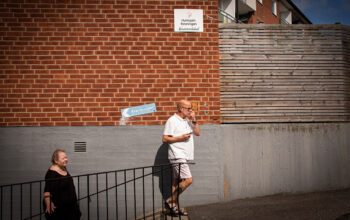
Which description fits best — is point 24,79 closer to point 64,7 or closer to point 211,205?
point 64,7

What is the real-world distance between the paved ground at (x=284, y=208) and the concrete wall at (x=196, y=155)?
0.23 metres

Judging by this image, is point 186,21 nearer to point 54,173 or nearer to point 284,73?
point 284,73

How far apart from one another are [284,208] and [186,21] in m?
3.33

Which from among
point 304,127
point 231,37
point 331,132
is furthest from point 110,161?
point 331,132

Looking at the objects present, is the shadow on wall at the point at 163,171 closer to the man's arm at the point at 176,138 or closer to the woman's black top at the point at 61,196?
the man's arm at the point at 176,138

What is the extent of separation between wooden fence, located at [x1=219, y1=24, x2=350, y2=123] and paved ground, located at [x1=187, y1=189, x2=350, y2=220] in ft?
4.34

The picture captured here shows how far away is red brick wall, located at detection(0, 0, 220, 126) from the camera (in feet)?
19.3

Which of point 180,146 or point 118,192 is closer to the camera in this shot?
point 180,146

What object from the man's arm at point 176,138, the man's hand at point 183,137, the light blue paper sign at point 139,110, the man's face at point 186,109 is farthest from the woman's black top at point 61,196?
the man's face at point 186,109

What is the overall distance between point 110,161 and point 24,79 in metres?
1.96

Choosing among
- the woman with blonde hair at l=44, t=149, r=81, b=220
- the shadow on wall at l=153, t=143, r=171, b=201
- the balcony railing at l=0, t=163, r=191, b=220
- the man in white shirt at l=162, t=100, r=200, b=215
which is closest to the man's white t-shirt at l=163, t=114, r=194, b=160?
the man in white shirt at l=162, t=100, r=200, b=215

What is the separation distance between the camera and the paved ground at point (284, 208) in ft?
15.8

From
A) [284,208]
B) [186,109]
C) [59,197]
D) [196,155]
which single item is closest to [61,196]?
[59,197]

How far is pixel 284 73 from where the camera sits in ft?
20.5
